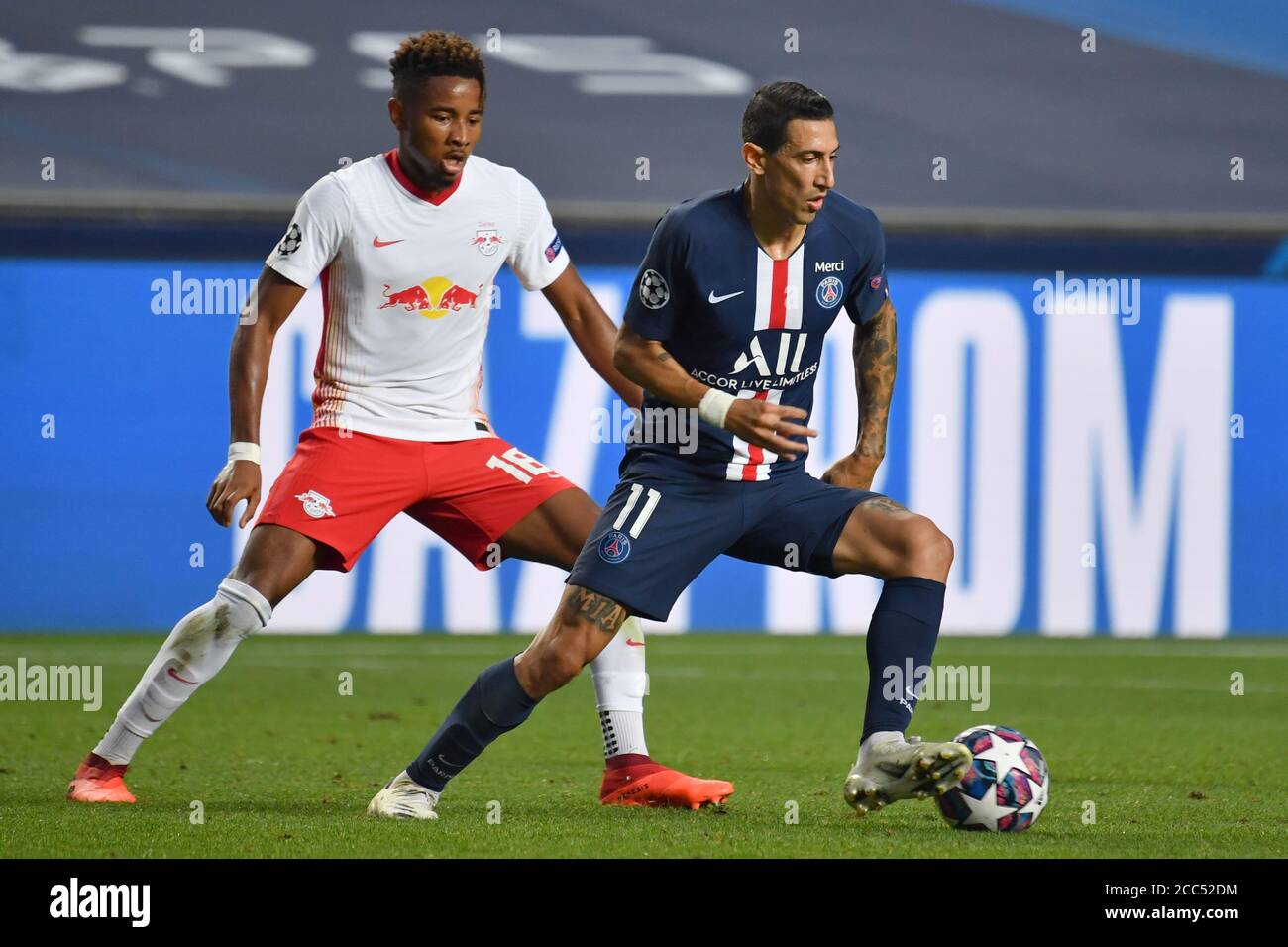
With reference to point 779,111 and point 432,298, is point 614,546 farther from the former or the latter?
point 779,111

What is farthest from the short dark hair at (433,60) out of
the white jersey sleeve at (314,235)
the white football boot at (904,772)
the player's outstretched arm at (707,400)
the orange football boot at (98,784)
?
the white football boot at (904,772)

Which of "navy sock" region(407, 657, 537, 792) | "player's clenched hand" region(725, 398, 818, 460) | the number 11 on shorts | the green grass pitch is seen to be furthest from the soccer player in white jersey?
"player's clenched hand" region(725, 398, 818, 460)

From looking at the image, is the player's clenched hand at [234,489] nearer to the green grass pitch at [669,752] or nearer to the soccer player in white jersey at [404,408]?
the soccer player in white jersey at [404,408]

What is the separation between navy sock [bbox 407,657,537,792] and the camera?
5.04m

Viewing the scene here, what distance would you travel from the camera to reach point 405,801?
16.5 ft

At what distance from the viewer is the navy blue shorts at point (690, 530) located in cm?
501

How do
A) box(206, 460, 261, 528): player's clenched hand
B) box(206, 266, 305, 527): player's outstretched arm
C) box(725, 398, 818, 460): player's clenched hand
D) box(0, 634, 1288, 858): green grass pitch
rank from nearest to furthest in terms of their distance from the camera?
box(0, 634, 1288, 858): green grass pitch → box(725, 398, 818, 460): player's clenched hand → box(206, 460, 261, 528): player's clenched hand → box(206, 266, 305, 527): player's outstretched arm

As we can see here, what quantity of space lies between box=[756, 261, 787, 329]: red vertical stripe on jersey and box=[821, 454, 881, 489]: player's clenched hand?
48cm

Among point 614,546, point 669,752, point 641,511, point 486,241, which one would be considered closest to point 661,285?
point 641,511

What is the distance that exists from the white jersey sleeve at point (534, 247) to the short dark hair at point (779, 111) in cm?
96

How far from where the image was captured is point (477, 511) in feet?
18.5

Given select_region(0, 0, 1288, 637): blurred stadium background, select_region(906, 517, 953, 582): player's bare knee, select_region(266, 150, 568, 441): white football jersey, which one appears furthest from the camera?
select_region(0, 0, 1288, 637): blurred stadium background

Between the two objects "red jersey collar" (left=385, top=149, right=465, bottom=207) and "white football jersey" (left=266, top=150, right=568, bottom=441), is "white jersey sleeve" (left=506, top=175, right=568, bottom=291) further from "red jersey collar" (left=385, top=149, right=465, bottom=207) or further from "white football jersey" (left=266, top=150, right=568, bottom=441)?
"red jersey collar" (left=385, top=149, right=465, bottom=207)

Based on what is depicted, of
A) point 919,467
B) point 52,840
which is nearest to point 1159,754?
point 52,840
